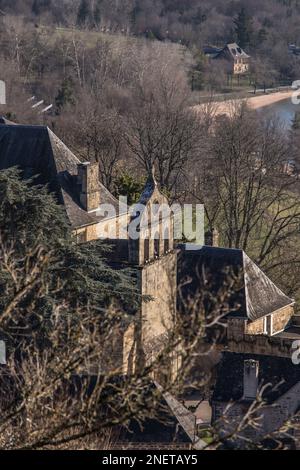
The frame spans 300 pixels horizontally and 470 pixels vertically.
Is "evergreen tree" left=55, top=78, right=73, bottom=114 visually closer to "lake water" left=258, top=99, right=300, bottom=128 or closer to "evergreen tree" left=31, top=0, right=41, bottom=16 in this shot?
"lake water" left=258, top=99, right=300, bottom=128

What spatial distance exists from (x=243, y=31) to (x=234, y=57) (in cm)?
901

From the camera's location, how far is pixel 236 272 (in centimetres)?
3073

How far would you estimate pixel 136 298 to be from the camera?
24984 millimetres

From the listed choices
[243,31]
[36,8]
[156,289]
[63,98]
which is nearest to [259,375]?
[156,289]

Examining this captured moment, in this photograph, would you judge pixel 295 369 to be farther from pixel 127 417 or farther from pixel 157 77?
pixel 157 77

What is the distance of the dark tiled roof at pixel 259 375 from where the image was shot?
26.1m

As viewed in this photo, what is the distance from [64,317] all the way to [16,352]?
211cm

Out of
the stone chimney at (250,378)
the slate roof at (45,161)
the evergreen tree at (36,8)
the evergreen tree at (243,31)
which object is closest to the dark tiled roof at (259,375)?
the stone chimney at (250,378)

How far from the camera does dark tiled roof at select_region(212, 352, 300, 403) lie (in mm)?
26094

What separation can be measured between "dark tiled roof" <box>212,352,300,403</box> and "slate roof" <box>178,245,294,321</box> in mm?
3522

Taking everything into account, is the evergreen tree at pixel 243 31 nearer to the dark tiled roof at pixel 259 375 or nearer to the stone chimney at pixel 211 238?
the stone chimney at pixel 211 238

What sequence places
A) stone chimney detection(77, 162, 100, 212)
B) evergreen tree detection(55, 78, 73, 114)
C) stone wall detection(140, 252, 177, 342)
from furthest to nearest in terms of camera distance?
evergreen tree detection(55, 78, 73, 114) < stone chimney detection(77, 162, 100, 212) < stone wall detection(140, 252, 177, 342)

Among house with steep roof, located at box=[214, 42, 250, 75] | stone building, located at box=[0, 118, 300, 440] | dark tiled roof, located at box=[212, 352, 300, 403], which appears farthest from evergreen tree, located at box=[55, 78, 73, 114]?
dark tiled roof, located at box=[212, 352, 300, 403]

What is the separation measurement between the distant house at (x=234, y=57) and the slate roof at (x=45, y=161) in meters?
64.2
